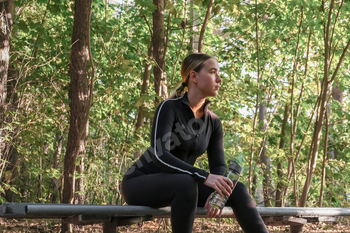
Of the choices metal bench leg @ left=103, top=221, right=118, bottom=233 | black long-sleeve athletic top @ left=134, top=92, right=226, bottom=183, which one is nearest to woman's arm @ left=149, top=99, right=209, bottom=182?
black long-sleeve athletic top @ left=134, top=92, right=226, bottom=183

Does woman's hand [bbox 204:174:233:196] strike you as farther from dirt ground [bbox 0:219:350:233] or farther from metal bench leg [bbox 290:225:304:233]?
dirt ground [bbox 0:219:350:233]

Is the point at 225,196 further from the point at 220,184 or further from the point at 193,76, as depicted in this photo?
the point at 193,76

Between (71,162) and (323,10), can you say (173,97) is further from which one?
(323,10)

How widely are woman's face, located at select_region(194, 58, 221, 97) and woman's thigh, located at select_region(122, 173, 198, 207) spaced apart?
63cm

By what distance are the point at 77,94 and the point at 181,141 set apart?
2926mm

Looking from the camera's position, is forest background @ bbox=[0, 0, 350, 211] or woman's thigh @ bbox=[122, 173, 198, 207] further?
forest background @ bbox=[0, 0, 350, 211]

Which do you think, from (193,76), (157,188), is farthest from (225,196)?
(193,76)

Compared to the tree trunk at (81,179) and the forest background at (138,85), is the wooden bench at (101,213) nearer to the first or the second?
the forest background at (138,85)

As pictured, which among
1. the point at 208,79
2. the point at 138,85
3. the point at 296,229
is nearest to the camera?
the point at 208,79

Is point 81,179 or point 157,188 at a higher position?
point 157,188

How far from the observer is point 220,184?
7.47 feet

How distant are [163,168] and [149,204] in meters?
0.23

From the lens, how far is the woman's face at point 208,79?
8.72ft

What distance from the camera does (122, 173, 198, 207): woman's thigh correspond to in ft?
7.39
